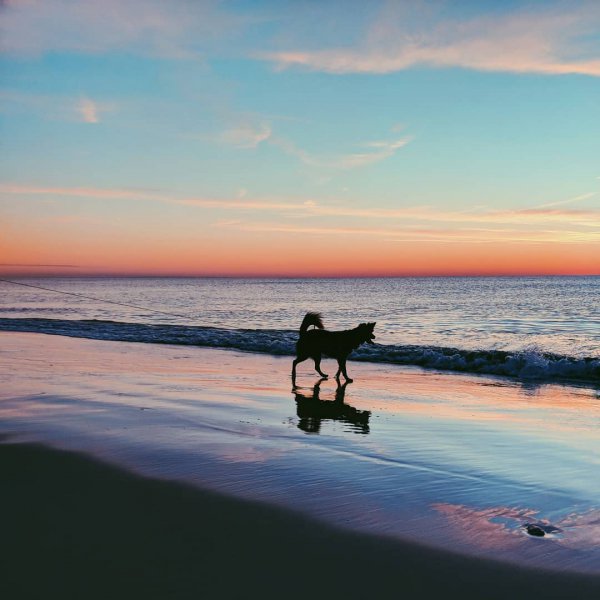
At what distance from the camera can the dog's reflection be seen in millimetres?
7133

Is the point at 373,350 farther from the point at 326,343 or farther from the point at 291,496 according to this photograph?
the point at 291,496

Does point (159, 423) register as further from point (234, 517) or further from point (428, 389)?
point (428, 389)

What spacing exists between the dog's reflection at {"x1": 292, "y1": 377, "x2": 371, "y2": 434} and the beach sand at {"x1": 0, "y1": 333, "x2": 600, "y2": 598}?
0.05m

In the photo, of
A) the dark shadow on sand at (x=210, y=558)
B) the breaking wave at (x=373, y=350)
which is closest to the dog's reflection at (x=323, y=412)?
the dark shadow on sand at (x=210, y=558)

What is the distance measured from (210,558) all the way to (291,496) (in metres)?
1.20

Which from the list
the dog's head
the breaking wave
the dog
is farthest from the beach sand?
the breaking wave

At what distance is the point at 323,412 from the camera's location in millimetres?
8164

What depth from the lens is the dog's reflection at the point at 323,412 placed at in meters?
7.13

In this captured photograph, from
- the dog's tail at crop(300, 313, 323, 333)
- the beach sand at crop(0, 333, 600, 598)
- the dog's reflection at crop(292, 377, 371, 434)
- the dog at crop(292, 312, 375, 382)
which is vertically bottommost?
the dog's reflection at crop(292, 377, 371, 434)

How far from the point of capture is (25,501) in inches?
159

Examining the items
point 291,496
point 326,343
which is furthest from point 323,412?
point 291,496

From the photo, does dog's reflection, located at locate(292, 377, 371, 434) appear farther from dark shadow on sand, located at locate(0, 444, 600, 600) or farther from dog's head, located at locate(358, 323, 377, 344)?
dark shadow on sand, located at locate(0, 444, 600, 600)

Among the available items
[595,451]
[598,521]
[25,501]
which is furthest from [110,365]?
[598,521]

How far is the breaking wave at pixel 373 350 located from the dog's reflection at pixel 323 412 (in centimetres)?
521
